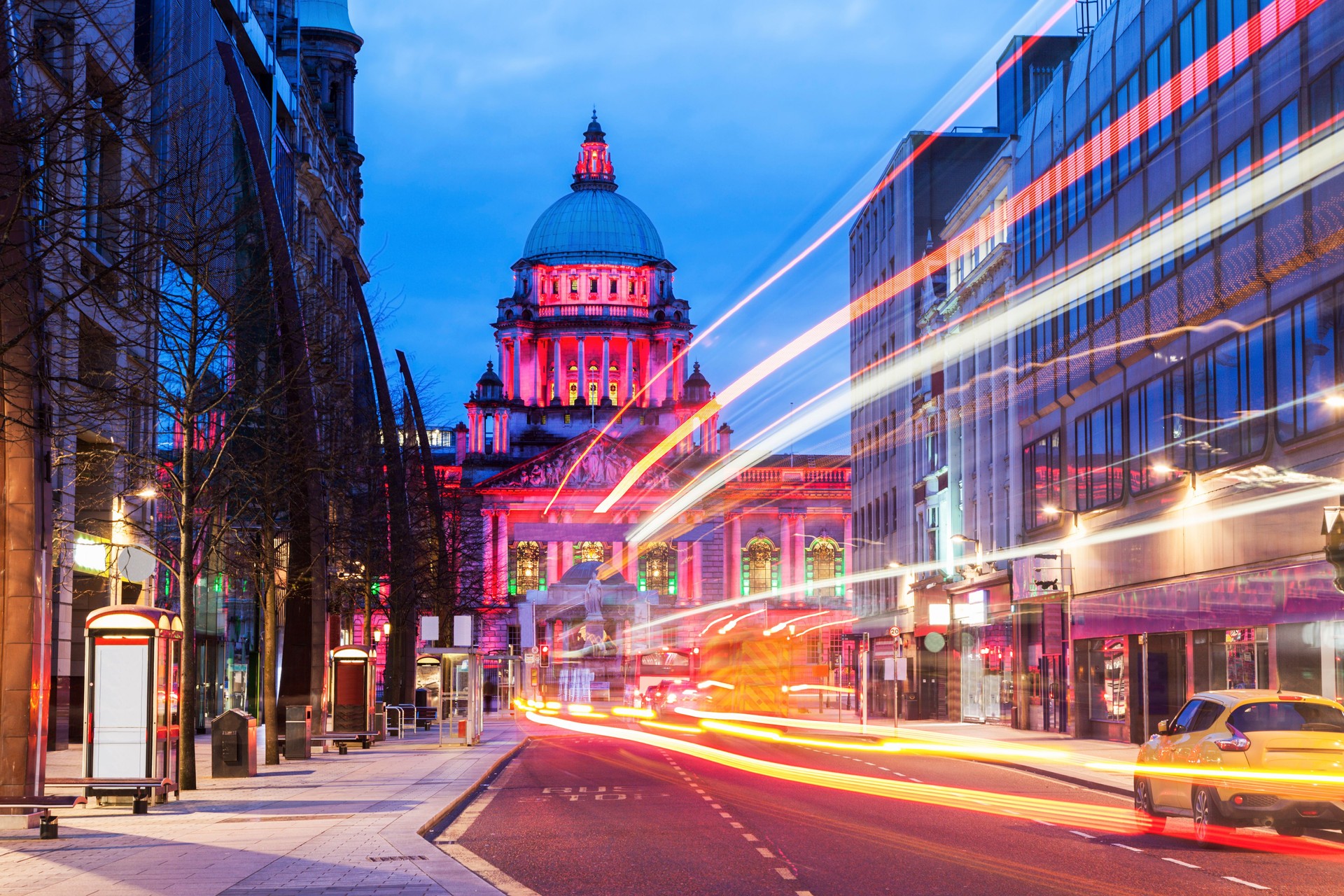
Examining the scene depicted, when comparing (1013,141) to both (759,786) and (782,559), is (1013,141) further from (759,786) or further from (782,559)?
(782,559)

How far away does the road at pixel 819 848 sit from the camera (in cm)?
1420

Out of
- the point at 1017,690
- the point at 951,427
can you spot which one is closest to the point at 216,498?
the point at 1017,690

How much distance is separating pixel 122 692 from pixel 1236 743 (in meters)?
13.1

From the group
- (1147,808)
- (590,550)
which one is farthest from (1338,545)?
(590,550)

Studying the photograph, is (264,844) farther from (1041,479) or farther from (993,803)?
(1041,479)

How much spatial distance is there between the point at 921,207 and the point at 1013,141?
18729 mm

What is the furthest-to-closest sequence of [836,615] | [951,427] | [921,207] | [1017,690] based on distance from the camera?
[836,615], [921,207], [951,427], [1017,690]

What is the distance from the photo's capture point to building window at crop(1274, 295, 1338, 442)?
28.3 metres

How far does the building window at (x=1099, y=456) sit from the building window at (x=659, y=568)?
4105 inches

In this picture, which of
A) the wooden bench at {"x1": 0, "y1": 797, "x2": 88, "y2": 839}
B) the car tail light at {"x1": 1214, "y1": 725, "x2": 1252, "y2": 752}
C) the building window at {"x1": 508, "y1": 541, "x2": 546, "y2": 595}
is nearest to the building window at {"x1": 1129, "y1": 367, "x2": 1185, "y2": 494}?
the car tail light at {"x1": 1214, "y1": 725, "x2": 1252, "y2": 752}

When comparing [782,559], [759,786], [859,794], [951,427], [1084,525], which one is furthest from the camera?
[782,559]

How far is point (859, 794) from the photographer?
25031 millimetres

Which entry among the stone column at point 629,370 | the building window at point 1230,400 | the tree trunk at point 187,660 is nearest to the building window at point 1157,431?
the building window at point 1230,400

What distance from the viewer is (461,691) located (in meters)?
48.3
